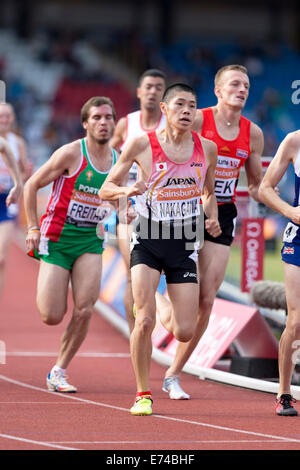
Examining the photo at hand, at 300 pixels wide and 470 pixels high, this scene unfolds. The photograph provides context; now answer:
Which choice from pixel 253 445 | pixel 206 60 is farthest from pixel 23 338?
pixel 206 60

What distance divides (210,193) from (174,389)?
1637mm

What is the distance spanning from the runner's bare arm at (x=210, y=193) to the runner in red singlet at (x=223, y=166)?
39 cm

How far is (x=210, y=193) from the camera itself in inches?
300

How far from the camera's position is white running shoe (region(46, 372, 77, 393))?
8.09 meters

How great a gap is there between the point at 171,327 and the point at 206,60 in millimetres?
34261

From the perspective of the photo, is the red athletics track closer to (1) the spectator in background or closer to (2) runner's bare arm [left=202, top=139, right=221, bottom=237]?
(1) the spectator in background

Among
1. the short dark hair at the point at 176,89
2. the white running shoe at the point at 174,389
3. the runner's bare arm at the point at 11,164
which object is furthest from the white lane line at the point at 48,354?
the short dark hair at the point at 176,89

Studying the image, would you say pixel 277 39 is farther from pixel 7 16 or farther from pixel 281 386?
pixel 281 386

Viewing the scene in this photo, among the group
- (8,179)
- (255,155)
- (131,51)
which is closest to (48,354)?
(8,179)

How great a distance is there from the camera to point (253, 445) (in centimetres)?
591

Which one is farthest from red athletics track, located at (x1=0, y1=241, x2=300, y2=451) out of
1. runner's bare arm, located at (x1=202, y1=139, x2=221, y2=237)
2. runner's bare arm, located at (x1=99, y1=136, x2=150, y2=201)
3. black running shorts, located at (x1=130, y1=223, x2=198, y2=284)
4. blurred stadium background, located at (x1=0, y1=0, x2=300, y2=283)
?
blurred stadium background, located at (x1=0, y1=0, x2=300, y2=283)

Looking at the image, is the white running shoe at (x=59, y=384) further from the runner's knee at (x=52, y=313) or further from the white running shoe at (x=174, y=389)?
the white running shoe at (x=174, y=389)

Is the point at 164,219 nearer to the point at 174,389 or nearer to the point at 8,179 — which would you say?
the point at 174,389

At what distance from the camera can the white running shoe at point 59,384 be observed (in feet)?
26.6
